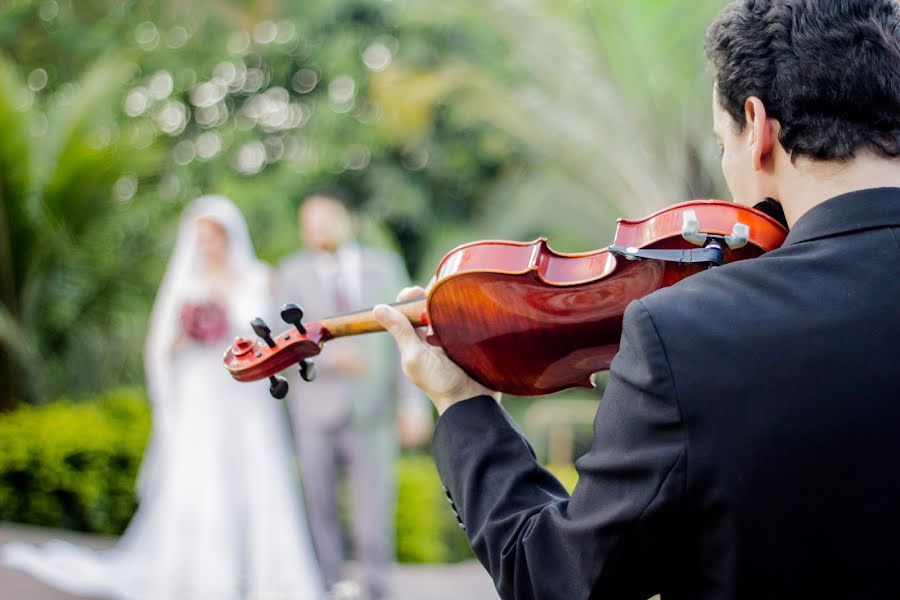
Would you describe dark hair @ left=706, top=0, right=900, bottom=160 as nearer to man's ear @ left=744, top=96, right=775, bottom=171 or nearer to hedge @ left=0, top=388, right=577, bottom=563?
man's ear @ left=744, top=96, right=775, bottom=171

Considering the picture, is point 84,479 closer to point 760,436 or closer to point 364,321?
point 364,321

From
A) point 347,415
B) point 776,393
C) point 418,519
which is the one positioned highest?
point 776,393

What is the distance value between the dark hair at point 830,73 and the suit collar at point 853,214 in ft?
0.20

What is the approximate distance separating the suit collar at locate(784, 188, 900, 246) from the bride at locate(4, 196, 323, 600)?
444 cm

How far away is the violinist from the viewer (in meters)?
1.05

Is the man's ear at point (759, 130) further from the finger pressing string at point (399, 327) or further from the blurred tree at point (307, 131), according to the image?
the blurred tree at point (307, 131)

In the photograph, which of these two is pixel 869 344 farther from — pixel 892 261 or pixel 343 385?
pixel 343 385

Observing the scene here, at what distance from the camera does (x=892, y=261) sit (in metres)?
1.11

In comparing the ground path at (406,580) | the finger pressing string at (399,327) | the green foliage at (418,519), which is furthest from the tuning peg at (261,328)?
the green foliage at (418,519)

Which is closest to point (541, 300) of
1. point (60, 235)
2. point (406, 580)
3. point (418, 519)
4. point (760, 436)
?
point (760, 436)

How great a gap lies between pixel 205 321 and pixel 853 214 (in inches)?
180

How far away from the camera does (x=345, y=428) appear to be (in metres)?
5.52

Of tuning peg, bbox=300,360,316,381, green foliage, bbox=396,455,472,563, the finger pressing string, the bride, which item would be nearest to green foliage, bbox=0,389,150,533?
the bride

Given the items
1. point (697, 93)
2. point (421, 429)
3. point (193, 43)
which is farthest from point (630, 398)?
point (193, 43)
